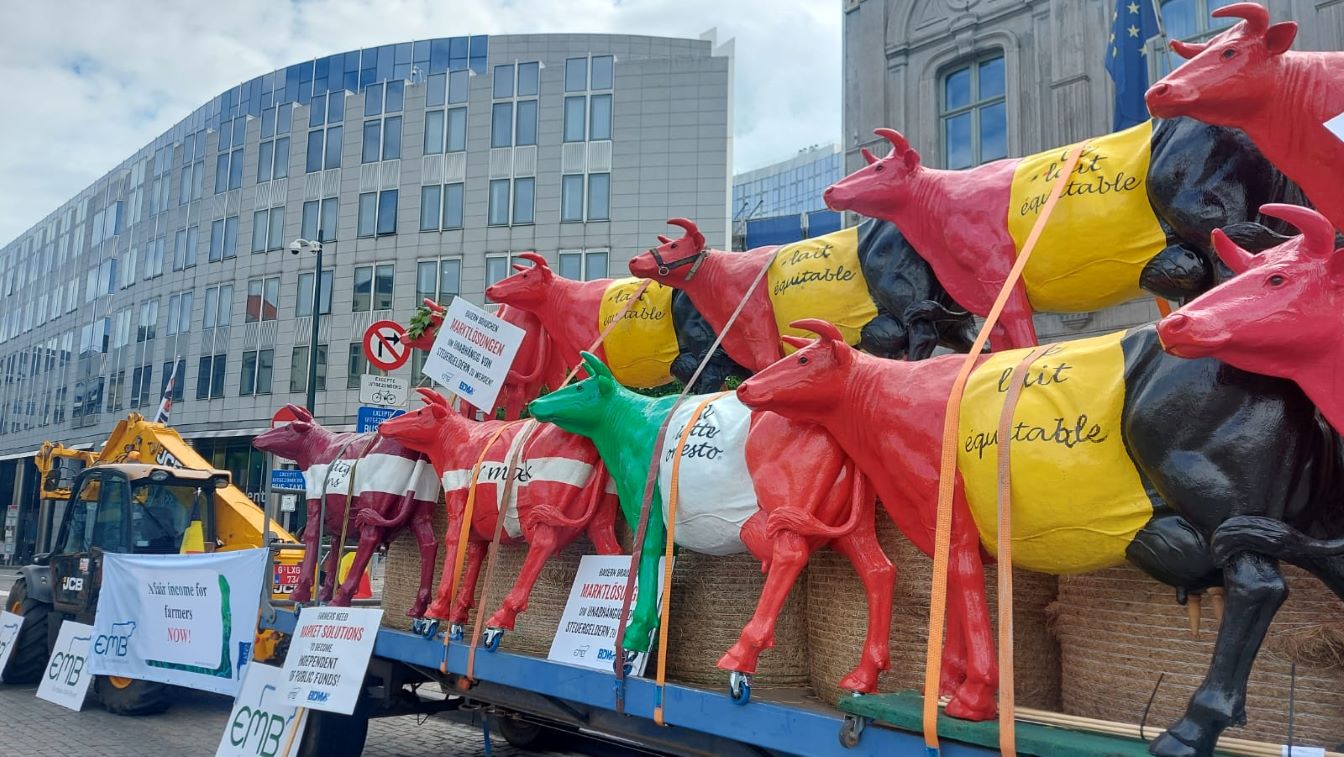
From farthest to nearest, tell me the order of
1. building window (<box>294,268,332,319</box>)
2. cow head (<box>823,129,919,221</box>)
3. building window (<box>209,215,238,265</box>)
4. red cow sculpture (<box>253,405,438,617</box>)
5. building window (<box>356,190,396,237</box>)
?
building window (<box>209,215,238,265</box>) < building window (<box>294,268,332,319</box>) < building window (<box>356,190,396,237</box>) < red cow sculpture (<box>253,405,438,617</box>) < cow head (<box>823,129,919,221</box>)

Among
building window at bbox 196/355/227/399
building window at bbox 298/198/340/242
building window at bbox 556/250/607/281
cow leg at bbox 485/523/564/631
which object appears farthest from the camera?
building window at bbox 196/355/227/399

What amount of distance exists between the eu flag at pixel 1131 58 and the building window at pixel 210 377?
1127 inches

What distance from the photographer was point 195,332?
33.7m

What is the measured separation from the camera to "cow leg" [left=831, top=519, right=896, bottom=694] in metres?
3.48

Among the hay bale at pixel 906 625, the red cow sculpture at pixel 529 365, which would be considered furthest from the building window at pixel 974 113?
the hay bale at pixel 906 625

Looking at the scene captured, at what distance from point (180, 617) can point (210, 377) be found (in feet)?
91.0

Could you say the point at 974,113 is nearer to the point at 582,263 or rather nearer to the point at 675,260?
the point at 675,260

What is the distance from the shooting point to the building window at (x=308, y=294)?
31.1 m

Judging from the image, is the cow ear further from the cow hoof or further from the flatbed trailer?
the cow hoof

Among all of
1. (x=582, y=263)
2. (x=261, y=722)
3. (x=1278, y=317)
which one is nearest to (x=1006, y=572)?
(x=1278, y=317)

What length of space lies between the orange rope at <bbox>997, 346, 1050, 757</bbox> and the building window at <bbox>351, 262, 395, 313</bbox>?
2863 cm

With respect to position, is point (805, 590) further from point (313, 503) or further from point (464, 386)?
point (313, 503)

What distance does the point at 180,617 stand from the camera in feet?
24.4

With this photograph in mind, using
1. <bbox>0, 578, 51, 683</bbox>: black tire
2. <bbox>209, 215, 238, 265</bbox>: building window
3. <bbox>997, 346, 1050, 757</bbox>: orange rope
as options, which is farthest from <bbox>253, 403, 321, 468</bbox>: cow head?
<bbox>209, 215, 238, 265</bbox>: building window
